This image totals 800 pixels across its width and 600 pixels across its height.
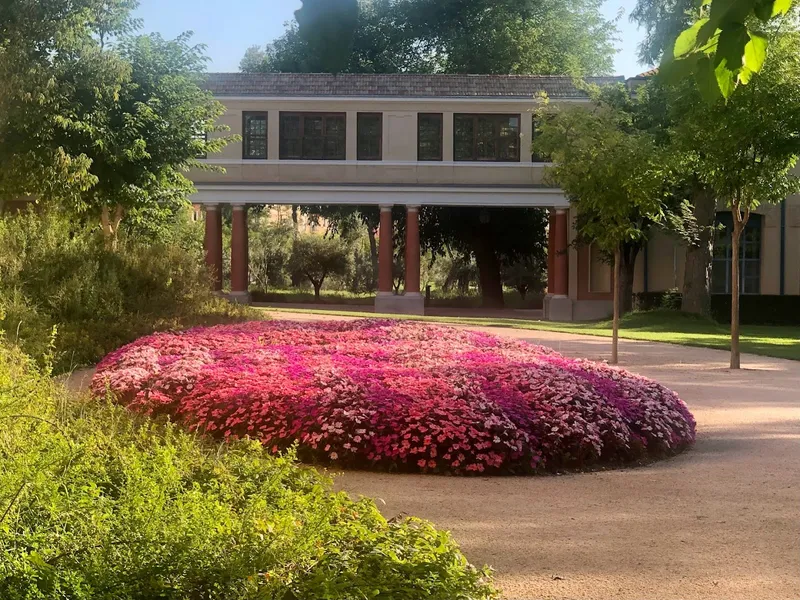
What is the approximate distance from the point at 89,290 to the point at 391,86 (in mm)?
17420

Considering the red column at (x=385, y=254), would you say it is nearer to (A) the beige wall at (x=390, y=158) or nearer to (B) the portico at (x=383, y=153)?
(B) the portico at (x=383, y=153)

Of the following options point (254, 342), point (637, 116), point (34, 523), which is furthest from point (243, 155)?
point (34, 523)

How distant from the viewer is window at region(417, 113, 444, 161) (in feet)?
102

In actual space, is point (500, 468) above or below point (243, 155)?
below

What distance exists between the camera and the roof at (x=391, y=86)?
30.7m

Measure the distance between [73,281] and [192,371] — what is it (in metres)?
6.69

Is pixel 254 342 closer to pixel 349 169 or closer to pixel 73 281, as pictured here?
pixel 73 281

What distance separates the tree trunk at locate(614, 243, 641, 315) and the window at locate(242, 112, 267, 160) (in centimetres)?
1129

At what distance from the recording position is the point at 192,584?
13.3 ft

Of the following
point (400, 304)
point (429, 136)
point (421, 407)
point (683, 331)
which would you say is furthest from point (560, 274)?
point (421, 407)

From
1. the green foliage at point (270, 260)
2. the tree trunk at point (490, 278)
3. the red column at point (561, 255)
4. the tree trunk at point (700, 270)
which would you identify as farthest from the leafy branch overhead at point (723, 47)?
the green foliage at point (270, 260)

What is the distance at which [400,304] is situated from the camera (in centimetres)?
2997

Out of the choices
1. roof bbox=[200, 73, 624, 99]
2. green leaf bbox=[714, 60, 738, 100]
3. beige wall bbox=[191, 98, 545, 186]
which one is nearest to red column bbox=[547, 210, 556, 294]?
beige wall bbox=[191, 98, 545, 186]

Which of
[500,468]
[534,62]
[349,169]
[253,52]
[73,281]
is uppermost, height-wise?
[253,52]
